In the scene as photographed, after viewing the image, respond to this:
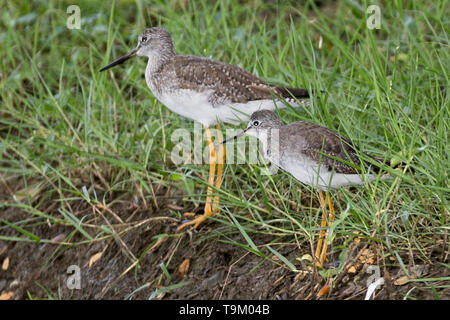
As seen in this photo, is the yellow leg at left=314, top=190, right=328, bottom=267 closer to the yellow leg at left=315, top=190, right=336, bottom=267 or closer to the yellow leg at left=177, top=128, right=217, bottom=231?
the yellow leg at left=315, top=190, right=336, bottom=267

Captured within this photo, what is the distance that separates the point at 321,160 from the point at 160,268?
1288 mm

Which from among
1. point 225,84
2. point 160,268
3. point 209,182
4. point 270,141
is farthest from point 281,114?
point 160,268

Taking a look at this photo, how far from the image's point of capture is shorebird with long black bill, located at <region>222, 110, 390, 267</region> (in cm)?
308

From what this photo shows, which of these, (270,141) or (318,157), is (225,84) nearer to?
(270,141)

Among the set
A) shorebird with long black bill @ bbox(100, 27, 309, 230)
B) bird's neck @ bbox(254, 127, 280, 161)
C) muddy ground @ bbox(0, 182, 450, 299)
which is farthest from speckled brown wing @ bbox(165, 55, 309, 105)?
muddy ground @ bbox(0, 182, 450, 299)

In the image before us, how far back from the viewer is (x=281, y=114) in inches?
164

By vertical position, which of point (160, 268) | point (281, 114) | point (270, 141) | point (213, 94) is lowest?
point (160, 268)

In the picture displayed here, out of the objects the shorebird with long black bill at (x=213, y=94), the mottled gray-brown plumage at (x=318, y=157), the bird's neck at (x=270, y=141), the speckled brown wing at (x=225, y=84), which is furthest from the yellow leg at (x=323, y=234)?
the speckled brown wing at (x=225, y=84)

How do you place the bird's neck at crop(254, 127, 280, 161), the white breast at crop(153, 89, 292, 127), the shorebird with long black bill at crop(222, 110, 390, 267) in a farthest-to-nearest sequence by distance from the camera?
1. the white breast at crop(153, 89, 292, 127)
2. the bird's neck at crop(254, 127, 280, 161)
3. the shorebird with long black bill at crop(222, 110, 390, 267)

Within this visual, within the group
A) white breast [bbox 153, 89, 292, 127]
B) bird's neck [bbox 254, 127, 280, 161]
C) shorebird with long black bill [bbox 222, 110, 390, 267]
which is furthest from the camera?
white breast [bbox 153, 89, 292, 127]

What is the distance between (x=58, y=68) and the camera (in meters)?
5.43

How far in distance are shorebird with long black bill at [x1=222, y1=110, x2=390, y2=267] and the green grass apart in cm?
7

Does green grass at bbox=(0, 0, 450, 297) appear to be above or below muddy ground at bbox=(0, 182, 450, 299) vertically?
above

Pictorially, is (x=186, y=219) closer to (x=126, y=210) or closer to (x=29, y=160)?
(x=126, y=210)
